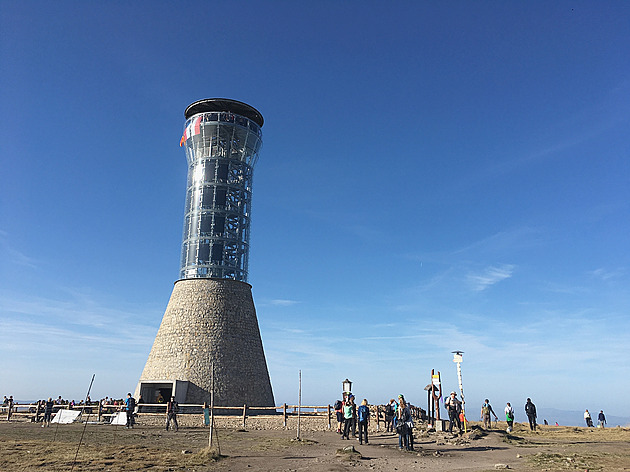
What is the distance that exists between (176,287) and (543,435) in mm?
29174

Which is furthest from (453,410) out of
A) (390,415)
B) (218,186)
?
(218,186)

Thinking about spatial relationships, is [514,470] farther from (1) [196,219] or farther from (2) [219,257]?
(1) [196,219]

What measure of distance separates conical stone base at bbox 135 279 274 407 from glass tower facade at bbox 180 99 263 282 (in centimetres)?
194

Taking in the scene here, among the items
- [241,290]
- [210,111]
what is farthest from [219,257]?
[210,111]

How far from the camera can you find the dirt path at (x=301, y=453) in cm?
1379

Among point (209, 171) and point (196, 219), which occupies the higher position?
point (209, 171)

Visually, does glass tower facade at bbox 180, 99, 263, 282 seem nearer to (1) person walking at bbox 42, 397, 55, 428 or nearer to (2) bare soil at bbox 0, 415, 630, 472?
(1) person walking at bbox 42, 397, 55, 428

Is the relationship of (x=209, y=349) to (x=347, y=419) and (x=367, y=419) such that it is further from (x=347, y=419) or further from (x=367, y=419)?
(x=367, y=419)

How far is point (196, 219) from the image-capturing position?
4228cm

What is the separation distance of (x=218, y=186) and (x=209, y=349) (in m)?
13.9

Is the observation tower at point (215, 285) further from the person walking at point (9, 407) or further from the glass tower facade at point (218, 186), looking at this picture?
the person walking at point (9, 407)

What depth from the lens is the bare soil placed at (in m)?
13.8

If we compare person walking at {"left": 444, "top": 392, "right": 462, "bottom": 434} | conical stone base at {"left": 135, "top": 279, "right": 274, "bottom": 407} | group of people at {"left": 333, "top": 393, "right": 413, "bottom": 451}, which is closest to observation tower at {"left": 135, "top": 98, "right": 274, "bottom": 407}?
conical stone base at {"left": 135, "top": 279, "right": 274, "bottom": 407}

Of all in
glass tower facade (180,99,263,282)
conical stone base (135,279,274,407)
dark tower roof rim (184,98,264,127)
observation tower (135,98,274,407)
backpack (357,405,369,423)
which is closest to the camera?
backpack (357,405,369,423)
